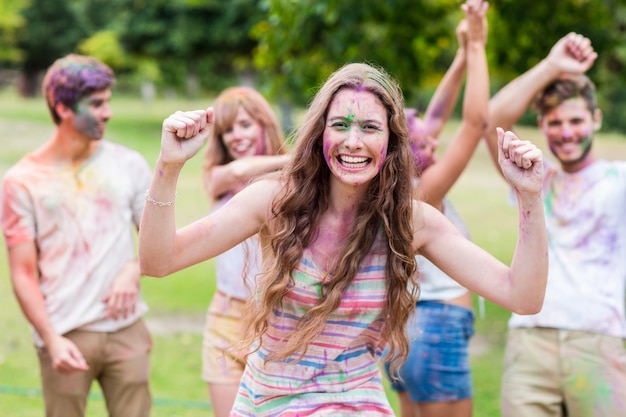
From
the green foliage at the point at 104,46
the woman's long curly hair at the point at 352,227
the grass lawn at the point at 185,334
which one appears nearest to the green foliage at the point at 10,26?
the green foliage at the point at 104,46

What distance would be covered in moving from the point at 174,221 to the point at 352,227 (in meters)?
0.58

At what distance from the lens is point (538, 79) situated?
400 cm

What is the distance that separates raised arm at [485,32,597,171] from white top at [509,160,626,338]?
43cm

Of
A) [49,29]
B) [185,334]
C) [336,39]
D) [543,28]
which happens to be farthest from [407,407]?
[49,29]

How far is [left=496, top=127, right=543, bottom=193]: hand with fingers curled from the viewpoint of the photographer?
254 centimetres

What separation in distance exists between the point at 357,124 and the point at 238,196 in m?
0.45

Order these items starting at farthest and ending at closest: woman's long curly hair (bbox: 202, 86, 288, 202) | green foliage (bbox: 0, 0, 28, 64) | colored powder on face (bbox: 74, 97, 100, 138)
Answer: green foliage (bbox: 0, 0, 28, 64)
woman's long curly hair (bbox: 202, 86, 288, 202)
colored powder on face (bbox: 74, 97, 100, 138)

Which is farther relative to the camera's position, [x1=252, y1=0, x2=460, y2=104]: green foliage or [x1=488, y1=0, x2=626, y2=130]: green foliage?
[x1=488, y1=0, x2=626, y2=130]: green foliage

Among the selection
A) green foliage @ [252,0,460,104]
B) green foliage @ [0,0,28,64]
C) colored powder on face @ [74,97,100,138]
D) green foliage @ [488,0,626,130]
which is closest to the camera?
colored powder on face @ [74,97,100,138]

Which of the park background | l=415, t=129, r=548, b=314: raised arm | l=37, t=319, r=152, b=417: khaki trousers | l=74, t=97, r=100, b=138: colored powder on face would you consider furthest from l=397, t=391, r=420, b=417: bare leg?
l=74, t=97, r=100, b=138: colored powder on face

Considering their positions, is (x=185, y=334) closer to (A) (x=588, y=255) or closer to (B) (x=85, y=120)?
(B) (x=85, y=120)

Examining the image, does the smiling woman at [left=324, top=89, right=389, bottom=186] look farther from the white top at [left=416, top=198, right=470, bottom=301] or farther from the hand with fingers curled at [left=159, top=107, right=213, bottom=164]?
the white top at [left=416, top=198, right=470, bottom=301]

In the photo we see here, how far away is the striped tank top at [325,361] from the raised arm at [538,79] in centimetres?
155

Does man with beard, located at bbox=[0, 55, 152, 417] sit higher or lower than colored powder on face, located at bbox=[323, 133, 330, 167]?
lower
